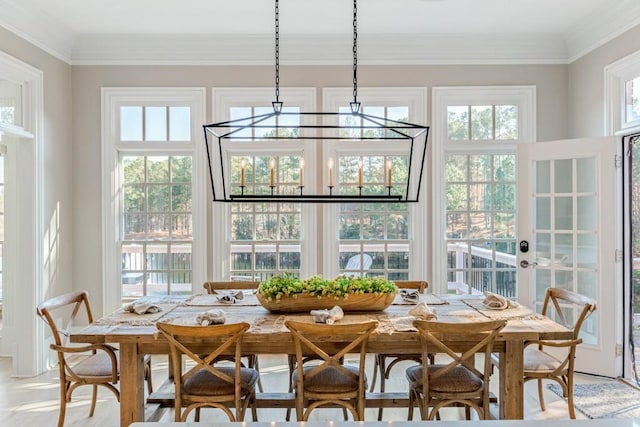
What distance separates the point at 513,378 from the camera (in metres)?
2.51

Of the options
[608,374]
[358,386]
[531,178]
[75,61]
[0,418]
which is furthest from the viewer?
[75,61]

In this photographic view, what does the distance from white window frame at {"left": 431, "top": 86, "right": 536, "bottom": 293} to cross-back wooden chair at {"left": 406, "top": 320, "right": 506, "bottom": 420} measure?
6.39 feet

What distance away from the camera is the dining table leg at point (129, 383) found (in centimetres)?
247

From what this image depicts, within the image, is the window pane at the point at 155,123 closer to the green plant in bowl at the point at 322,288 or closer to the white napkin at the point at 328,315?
the green plant in bowl at the point at 322,288

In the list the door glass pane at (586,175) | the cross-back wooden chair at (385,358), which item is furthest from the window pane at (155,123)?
the door glass pane at (586,175)

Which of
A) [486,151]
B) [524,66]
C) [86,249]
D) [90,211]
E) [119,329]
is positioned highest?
[524,66]

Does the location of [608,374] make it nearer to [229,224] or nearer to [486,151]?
[486,151]

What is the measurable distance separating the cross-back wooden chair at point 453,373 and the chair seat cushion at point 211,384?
93 centimetres

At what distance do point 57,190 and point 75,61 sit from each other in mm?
1266

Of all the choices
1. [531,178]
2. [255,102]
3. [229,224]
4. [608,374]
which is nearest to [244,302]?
[229,224]

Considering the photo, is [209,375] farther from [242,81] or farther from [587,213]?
[587,213]

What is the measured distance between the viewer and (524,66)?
4457mm

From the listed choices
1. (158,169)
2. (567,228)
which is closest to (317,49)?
(158,169)

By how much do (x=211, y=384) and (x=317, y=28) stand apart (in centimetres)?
315
